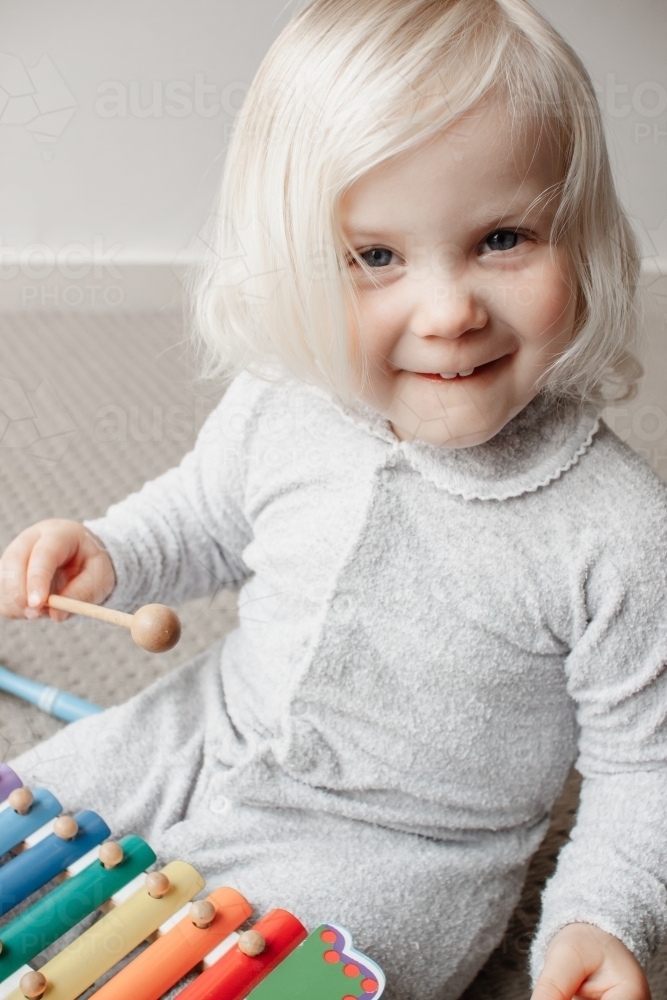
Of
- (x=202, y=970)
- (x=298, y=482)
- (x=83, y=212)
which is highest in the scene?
(x=83, y=212)

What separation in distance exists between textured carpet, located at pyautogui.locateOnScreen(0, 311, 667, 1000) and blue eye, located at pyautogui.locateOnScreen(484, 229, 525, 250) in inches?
8.7

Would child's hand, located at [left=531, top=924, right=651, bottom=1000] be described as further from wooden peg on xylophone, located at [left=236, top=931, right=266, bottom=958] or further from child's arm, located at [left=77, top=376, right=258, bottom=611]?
child's arm, located at [left=77, top=376, right=258, bottom=611]

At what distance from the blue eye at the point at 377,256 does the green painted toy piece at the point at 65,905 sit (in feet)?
0.94

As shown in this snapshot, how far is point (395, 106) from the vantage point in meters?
0.40

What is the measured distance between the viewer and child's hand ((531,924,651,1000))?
426 millimetres

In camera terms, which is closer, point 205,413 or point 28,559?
point 28,559

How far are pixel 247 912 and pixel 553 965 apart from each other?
5.3 inches

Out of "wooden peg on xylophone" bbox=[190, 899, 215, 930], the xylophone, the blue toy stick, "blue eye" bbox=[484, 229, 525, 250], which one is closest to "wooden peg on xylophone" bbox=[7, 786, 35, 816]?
the xylophone

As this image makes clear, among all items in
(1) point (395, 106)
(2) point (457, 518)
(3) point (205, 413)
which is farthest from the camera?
(3) point (205, 413)

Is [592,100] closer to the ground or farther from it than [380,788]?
farther from it

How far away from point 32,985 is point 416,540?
0.85 feet

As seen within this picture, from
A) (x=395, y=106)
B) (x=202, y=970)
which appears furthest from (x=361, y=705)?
(x=395, y=106)

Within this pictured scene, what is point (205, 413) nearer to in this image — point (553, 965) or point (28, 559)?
point (28, 559)

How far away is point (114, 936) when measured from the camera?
45 cm
